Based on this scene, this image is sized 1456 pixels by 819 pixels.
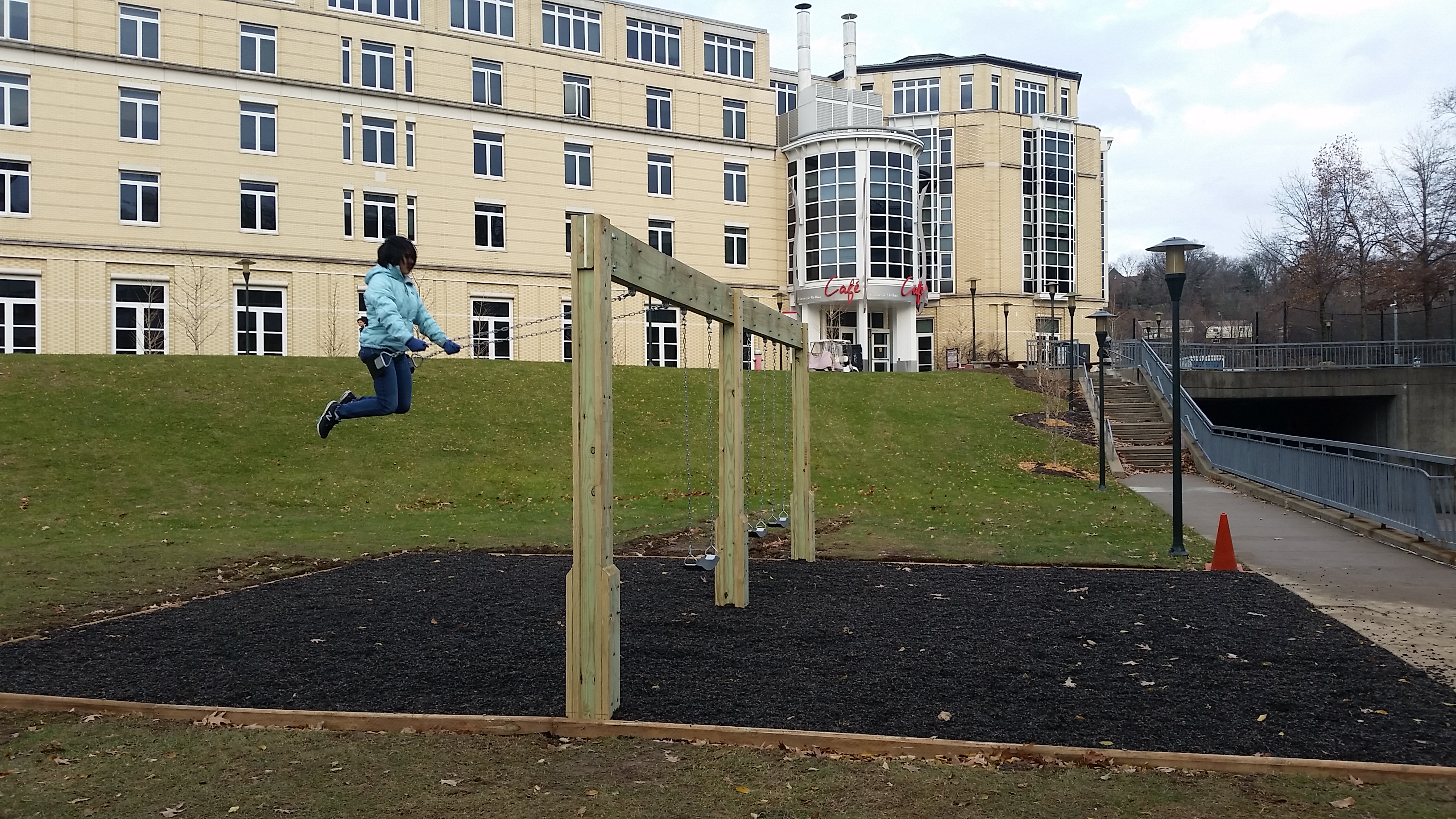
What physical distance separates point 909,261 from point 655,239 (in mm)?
12466

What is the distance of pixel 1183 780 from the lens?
5809 mm

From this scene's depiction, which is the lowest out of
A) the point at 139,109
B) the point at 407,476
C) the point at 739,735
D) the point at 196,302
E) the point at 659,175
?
the point at 739,735

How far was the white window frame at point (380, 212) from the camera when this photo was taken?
1735 inches

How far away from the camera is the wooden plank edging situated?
5922 mm

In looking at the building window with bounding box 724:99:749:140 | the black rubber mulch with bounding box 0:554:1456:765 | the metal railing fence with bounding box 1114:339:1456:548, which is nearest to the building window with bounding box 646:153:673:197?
the building window with bounding box 724:99:749:140

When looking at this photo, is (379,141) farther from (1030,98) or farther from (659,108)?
(1030,98)

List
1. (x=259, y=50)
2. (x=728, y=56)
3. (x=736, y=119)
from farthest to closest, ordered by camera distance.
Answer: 1. (x=736, y=119)
2. (x=728, y=56)
3. (x=259, y=50)

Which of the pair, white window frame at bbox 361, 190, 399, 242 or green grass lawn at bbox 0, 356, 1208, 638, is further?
white window frame at bbox 361, 190, 399, 242

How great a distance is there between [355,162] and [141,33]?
8.47 metres

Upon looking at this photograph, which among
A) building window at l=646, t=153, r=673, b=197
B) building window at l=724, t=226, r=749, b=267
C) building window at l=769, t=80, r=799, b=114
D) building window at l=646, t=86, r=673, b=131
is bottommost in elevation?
building window at l=724, t=226, r=749, b=267

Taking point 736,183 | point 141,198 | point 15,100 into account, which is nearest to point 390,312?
point 141,198

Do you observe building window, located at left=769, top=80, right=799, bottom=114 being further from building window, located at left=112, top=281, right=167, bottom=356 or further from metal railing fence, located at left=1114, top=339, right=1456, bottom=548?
metal railing fence, located at left=1114, top=339, right=1456, bottom=548

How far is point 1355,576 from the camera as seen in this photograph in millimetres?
12883

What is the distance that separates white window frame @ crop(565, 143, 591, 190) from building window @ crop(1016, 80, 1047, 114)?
2626 cm
